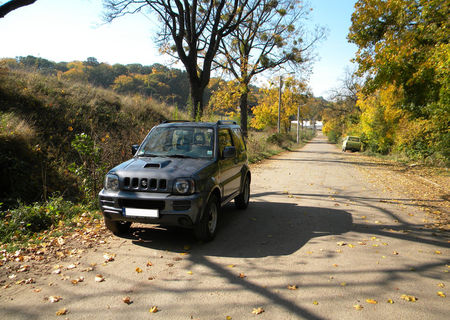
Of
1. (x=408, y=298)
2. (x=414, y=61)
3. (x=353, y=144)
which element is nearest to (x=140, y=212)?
(x=408, y=298)

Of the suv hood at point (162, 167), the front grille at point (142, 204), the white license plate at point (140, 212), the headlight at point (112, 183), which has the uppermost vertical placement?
the suv hood at point (162, 167)

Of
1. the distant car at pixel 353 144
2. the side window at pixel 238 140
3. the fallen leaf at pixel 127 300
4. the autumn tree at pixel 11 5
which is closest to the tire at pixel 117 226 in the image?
the fallen leaf at pixel 127 300

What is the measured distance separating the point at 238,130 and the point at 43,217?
450cm

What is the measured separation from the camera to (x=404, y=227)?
6492mm

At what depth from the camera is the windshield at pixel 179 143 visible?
5.76 m

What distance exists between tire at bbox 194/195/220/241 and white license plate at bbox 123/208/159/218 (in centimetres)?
65

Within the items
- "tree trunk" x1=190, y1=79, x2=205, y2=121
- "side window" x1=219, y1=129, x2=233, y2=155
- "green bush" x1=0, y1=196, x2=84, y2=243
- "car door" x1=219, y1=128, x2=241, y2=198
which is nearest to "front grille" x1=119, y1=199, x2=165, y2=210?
"car door" x1=219, y1=128, x2=241, y2=198

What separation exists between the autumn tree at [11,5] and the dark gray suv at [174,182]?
13.3 feet

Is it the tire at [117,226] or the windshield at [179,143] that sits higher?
the windshield at [179,143]

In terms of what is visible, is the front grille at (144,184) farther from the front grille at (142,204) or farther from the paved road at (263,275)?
the paved road at (263,275)

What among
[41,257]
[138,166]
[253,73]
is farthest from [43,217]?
[253,73]

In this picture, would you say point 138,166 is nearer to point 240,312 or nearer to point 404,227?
point 240,312

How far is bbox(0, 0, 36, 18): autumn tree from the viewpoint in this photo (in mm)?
6812

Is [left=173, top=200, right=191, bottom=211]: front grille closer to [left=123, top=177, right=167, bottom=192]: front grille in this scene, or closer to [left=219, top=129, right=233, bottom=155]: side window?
[left=123, top=177, right=167, bottom=192]: front grille
